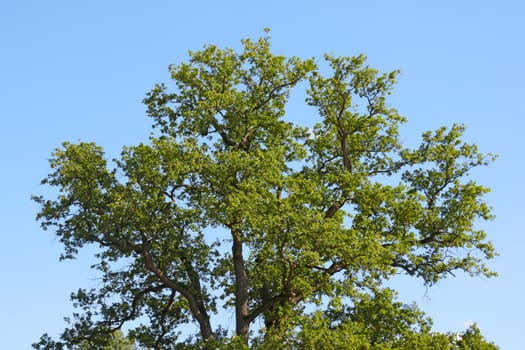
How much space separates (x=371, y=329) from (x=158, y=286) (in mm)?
9796

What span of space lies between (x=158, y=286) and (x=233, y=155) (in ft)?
24.8

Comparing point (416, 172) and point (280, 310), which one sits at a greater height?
point (416, 172)

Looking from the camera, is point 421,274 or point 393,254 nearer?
point 393,254

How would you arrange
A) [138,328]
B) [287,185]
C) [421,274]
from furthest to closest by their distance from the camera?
[138,328], [421,274], [287,185]

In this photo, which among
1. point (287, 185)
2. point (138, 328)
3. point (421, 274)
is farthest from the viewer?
point (138, 328)

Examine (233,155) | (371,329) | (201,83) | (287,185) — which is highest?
(201,83)

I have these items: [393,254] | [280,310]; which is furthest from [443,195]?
[280,310]

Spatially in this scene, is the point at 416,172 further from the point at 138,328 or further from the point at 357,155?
the point at 138,328

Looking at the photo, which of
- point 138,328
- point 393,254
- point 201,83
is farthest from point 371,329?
point 201,83

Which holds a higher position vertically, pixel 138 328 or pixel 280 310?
pixel 138 328

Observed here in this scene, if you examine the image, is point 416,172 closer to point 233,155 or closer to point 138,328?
point 233,155

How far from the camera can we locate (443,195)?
30.5 meters

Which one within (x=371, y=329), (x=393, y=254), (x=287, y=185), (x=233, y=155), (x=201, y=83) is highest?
(x=201, y=83)

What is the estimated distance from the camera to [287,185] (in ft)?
91.0
